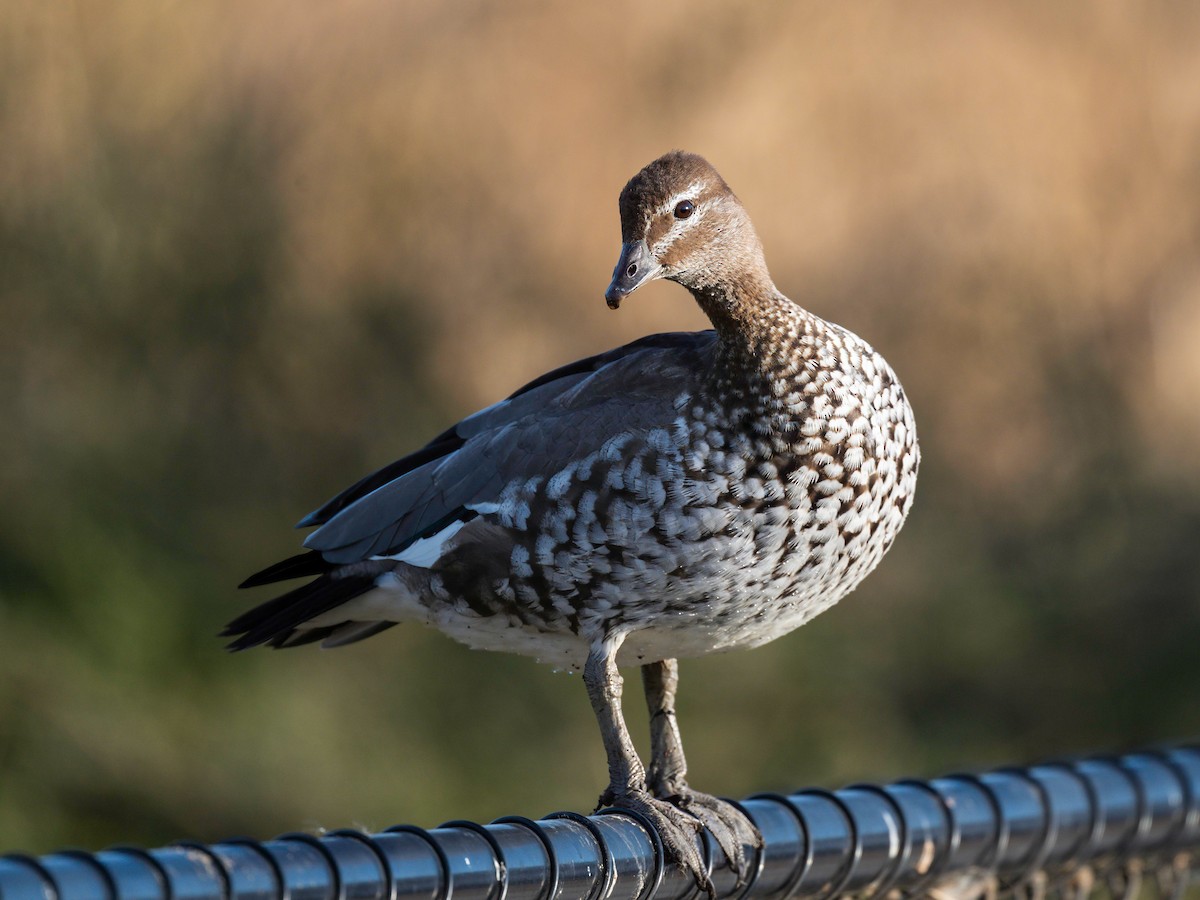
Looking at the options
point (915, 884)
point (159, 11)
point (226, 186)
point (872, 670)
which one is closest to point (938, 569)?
point (872, 670)

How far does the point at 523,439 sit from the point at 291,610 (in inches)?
18.5

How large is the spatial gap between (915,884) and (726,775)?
4.23 meters

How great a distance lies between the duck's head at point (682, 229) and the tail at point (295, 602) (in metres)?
0.72

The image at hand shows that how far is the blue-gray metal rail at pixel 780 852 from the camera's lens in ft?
4.62

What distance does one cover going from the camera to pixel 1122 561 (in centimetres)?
716

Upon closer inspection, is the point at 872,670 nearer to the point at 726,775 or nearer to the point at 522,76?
the point at 726,775

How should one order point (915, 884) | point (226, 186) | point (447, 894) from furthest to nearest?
point (226, 186)
point (915, 884)
point (447, 894)

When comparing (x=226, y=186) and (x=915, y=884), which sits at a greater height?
(x=226, y=186)

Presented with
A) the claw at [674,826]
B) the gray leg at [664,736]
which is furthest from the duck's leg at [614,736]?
the gray leg at [664,736]

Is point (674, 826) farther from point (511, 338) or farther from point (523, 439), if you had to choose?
point (511, 338)

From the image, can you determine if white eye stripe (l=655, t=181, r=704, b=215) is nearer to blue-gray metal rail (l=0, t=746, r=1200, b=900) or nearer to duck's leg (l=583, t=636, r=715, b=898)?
duck's leg (l=583, t=636, r=715, b=898)

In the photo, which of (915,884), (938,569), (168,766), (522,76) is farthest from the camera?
(938,569)

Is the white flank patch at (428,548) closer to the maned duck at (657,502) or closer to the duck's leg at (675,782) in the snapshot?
the maned duck at (657,502)

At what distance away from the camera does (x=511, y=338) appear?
6562mm
